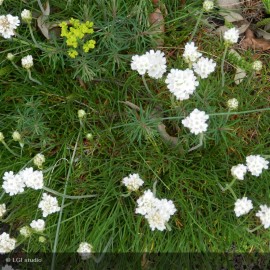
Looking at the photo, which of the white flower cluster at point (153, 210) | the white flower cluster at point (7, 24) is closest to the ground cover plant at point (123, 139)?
the white flower cluster at point (7, 24)

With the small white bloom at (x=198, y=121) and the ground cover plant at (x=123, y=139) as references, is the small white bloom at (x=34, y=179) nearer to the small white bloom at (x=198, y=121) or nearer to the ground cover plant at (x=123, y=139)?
the ground cover plant at (x=123, y=139)

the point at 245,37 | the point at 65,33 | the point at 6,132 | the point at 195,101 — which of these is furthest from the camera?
the point at 245,37

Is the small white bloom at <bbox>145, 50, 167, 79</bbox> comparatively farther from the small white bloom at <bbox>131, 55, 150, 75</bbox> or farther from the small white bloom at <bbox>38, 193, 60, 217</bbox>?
the small white bloom at <bbox>38, 193, 60, 217</bbox>

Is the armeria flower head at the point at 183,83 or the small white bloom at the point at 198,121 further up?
the armeria flower head at the point at 183,83

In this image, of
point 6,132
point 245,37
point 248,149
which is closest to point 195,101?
point 248,149

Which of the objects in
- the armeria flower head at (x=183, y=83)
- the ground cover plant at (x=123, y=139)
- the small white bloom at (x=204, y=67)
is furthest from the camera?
the ground cover plant at (x=123, y=139)

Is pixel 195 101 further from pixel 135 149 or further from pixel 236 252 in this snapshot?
pixel 236 252

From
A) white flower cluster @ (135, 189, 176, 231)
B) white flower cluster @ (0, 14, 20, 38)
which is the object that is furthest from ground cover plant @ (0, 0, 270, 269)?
white flower cluster @ (135, 189, 176, 231)

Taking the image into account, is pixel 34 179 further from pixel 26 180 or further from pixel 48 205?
pixel 48 205
